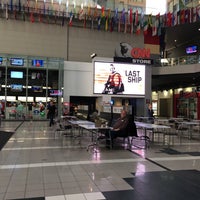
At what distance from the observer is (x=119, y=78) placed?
22797mm

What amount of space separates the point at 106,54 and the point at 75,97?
5365 mm

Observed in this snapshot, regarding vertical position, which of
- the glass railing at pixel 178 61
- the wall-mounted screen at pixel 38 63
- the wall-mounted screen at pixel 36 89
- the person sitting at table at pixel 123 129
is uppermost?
the glass railing at pixel 178 61

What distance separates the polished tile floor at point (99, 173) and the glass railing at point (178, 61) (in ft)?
51.8

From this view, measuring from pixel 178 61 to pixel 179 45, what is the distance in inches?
456

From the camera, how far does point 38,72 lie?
24.1 m

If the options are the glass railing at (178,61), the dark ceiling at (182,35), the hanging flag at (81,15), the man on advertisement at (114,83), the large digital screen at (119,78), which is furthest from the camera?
the dark ceiling at (182,35)

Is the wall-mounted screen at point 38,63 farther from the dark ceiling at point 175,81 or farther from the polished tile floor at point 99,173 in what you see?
the polished tile floor at point 99,173

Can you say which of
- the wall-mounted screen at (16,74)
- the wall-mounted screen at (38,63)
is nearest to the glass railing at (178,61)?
the wall-mounted screen at (38,63)

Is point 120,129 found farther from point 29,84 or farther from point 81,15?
point 81,15

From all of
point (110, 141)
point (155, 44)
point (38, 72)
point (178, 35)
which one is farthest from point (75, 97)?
point (110, 141)

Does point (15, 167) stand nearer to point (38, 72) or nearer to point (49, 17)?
point (38, 72)

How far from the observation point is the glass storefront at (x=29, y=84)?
2270 cm

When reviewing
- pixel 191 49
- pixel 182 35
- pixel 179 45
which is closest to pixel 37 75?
pixel 182 35

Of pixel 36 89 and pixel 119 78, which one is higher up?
pixel 119 78
